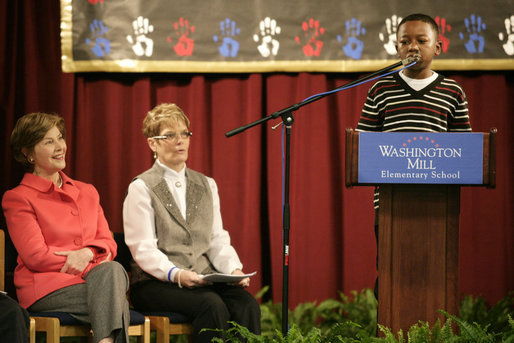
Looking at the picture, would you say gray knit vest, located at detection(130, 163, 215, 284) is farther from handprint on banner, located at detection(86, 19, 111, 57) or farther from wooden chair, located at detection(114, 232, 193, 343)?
handprint on banner, located at detection(86, 19, 111, 57)

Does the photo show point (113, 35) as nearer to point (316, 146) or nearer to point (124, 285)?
point (316, 146)

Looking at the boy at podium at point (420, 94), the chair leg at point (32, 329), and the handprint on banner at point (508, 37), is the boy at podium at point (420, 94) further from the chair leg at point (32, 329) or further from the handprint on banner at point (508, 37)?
the chair leg at point (32, 329)

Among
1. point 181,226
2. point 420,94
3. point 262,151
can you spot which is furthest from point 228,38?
point 420,94

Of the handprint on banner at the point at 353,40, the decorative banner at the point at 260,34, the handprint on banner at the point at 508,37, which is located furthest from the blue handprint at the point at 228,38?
the handprint on banner at the point at 508,37

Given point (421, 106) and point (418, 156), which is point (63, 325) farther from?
point (421, 106)

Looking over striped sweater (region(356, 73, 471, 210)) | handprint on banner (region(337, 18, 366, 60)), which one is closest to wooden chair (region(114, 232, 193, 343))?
striped sweater (region(356, 73, 471, 210))

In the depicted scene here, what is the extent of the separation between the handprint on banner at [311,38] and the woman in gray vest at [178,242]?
3.87 feet

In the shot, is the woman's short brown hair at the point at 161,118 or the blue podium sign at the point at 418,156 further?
the woman's short brown hair at the point at 161,118

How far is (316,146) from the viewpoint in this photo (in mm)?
4324

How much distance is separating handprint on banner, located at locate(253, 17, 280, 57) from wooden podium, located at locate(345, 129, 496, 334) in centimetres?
184

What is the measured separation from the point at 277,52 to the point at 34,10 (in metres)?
1.63

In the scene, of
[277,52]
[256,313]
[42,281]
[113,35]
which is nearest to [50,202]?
[42,281]

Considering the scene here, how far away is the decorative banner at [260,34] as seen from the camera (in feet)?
13.8

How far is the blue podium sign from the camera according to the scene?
8.27ft
